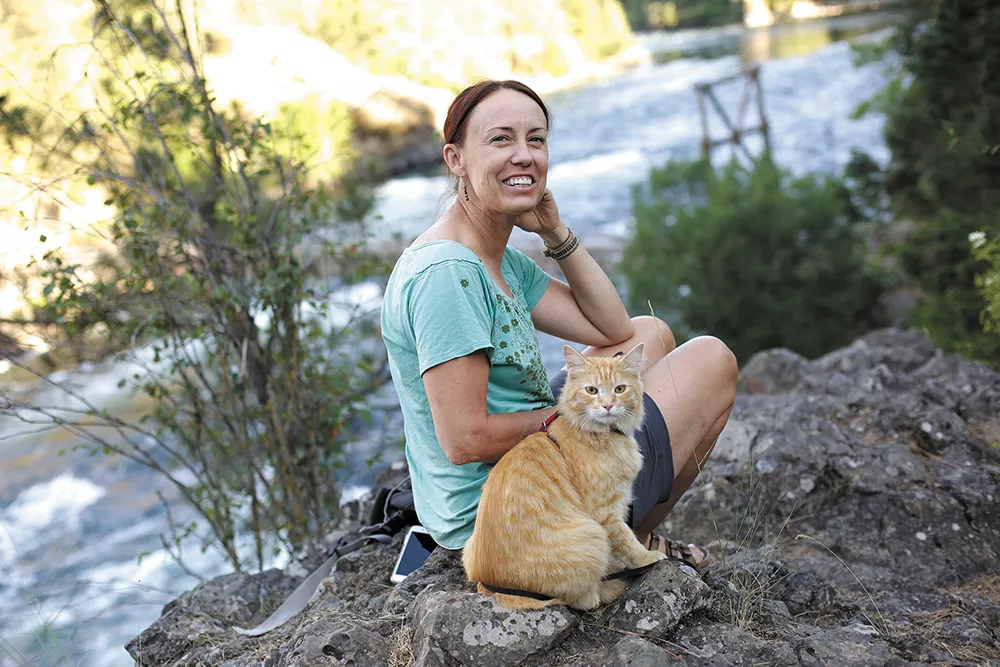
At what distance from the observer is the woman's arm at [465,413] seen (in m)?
1.87

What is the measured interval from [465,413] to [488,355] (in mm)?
167

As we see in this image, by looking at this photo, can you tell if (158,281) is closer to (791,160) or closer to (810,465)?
(810,465)

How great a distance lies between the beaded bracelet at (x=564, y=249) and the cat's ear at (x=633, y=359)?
22.6 inches

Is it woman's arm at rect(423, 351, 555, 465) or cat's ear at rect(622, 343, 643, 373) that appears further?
cat's ear at rect(622, 343, 643, 373)

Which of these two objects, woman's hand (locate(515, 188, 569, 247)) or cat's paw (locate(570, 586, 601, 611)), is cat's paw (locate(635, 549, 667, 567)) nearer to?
cat's paw (locate(570, 586, 601, 611))

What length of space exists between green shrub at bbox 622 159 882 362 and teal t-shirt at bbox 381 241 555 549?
5.33m

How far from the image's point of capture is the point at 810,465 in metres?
2.97

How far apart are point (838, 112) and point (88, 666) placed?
16014 millimetres

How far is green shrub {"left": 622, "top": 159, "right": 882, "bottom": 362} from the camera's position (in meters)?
7.22

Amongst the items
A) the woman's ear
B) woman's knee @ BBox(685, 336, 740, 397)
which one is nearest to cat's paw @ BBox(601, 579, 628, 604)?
woman's knee @ BBox(685, 336, 740, 397)

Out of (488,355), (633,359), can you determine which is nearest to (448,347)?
(488,355)

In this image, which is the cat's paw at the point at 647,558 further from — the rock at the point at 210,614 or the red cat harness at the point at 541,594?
the rock at the point at 210,614

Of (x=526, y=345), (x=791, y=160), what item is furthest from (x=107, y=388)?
(x=791, y=160)

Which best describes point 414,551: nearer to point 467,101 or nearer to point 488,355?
point 488,355
